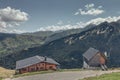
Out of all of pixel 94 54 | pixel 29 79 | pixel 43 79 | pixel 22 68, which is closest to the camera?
pixel 43 79

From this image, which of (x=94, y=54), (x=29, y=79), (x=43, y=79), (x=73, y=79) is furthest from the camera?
(x=94, y=54)

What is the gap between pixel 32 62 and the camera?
125 m

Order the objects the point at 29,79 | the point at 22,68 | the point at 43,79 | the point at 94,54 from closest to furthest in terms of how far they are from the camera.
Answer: the point at 43,79, the point at 29,79, the point at 22,68, the point at 94,54

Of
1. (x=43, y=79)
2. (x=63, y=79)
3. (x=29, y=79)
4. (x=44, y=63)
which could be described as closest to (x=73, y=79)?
(x=63, y=79)

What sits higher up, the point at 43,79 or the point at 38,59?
the point at 38,59

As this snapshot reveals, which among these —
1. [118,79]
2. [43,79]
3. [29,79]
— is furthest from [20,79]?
[118,79]

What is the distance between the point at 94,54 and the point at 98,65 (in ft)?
23.3

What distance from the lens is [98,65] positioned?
456 feet

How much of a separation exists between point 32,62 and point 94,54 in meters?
31.9

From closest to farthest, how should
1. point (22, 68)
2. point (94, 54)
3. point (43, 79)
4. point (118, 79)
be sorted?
point (118, 79)
point (43, 79)
point (22, 68)
point (94, 54)

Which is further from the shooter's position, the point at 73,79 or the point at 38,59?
the point at 38,59

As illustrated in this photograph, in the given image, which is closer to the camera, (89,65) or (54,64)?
(54,64)

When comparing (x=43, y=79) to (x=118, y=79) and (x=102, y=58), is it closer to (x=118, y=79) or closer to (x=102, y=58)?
(x=118, y=79)

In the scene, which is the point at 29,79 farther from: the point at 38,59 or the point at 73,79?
the point at 38,59
